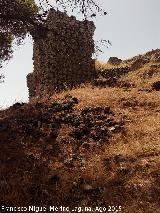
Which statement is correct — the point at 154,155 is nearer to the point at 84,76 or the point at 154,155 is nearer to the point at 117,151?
the point at 117,151

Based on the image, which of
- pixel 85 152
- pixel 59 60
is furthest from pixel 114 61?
pixel 85 152

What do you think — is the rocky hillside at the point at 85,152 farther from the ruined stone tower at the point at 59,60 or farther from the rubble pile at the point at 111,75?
the ruined stone tower at the point at 59,60

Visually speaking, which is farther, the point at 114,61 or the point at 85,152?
the point at 114,61

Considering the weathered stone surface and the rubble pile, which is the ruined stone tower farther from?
the weathered stone surface

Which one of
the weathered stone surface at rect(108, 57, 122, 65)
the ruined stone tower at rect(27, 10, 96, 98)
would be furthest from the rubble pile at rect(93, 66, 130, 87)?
the weathered stone surface at rect(108, 57, 122, 65)

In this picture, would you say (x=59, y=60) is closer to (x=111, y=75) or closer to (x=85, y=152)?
(x=111, y=75)

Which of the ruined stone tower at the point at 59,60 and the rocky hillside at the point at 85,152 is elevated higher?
the ruined stone tower at the point at 59,60

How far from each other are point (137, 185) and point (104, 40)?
4918 millimetres

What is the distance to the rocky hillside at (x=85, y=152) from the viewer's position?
10.8 m

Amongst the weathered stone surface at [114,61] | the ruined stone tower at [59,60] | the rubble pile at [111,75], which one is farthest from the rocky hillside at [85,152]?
the weathered stone surface at [114,61]

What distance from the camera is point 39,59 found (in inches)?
1040

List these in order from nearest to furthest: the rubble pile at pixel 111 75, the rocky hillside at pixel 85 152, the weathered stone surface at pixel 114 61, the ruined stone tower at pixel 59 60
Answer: the rocky hillside at pixel 85 152, the rubble pile at pixel 111 75, the ruined stone tower at pixel 59 60, the weathered stone surface at pixel 114 61

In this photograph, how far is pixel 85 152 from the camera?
13.7 metres

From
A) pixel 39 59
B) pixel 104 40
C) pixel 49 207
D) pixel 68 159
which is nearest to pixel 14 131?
pixel 68 159
